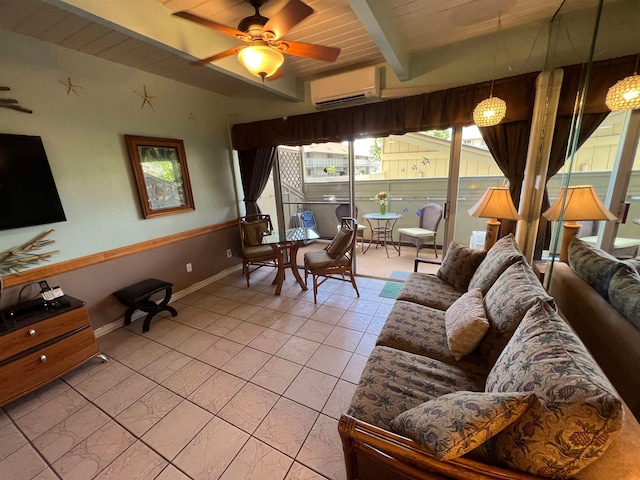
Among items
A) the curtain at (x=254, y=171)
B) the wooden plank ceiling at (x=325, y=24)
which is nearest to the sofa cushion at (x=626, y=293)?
the wooden plank ceiling at (x=325, y=24)

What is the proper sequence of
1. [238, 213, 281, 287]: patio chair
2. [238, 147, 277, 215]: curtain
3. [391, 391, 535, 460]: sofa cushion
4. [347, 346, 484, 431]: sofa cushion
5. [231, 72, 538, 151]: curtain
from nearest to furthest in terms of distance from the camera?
[391, 391, 535, 460]: sofa cushion
[347, 346, 484, 431]: sofa cushion
[231, 72, 538, 151]: curtain
[238, 213, 281, 287]: patio chair
[238, 147, 277, 215]: curtain

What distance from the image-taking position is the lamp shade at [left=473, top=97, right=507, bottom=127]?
7.13 ft

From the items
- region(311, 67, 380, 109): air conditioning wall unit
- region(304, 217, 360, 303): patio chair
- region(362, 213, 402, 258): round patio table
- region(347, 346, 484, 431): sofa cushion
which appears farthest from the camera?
region(362, 213, 402, 258): round patio table

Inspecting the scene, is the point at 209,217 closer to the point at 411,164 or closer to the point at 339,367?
the point at 339,367

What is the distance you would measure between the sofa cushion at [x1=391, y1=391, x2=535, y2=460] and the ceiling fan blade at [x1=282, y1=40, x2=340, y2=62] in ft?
6.49

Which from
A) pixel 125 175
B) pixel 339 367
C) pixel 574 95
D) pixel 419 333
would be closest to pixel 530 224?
pixel 574 95

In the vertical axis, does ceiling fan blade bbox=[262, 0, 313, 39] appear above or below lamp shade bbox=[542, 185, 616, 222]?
above

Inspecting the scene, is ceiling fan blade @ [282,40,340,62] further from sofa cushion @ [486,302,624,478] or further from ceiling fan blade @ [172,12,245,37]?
sofa cushion @ [486,302,624,478]

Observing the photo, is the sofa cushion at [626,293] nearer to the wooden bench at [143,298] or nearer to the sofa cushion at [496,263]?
the sofa cushion at [496,263]

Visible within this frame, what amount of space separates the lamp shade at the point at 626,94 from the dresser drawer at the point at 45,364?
13.7 feet

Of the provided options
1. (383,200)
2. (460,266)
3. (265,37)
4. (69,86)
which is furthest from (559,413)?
(383,200)

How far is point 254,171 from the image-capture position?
3.88 m

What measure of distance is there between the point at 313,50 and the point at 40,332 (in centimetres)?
270

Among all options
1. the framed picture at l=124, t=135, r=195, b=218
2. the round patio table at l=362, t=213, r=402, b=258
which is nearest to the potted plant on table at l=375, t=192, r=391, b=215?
the round patio table at l=362, t=213, r=402, b=258
